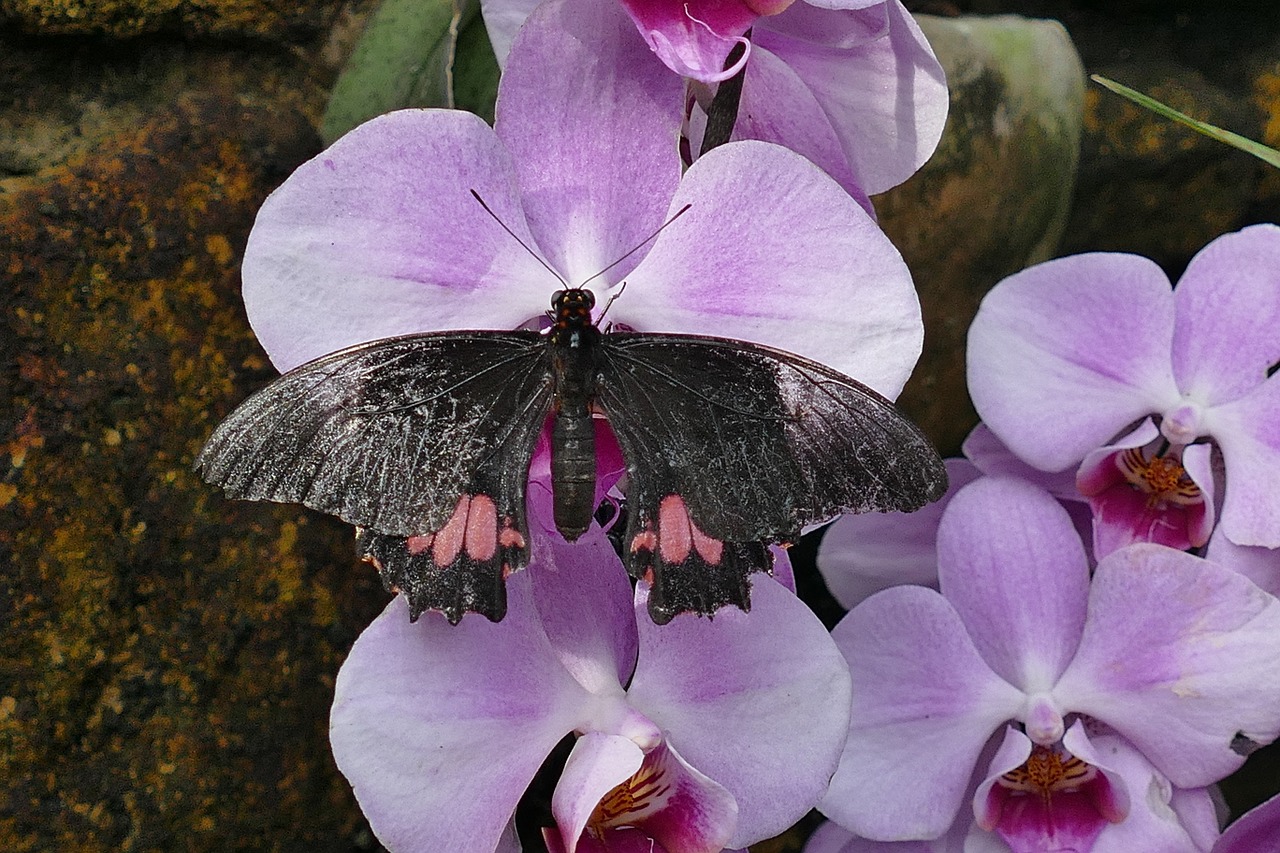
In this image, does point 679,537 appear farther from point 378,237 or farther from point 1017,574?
point 1017,574

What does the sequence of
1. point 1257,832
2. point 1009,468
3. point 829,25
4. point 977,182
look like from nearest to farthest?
point 829,25, point 1257,832, point 1009,468, point 977,182

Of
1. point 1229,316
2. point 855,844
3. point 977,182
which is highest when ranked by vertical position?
point 1229,316

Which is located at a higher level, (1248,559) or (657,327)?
(657,327)

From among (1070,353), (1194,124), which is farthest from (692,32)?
(1070,353)

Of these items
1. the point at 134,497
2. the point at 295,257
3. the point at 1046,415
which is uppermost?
the point at 295,257

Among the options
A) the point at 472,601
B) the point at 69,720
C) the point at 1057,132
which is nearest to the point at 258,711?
the point at 69,720

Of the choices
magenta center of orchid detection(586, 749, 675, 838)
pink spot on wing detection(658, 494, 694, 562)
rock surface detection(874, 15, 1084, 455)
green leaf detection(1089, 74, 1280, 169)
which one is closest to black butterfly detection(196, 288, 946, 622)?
pink spot on wing detection(658, 494, 694, 562)

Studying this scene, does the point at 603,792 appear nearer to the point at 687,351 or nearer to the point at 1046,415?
the point at 687,351

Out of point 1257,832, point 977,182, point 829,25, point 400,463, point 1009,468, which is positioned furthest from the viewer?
point 977,182

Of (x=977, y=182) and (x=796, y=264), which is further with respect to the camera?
(x=977, y=182)
